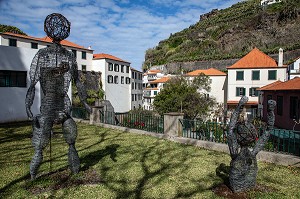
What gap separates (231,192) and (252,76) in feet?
105

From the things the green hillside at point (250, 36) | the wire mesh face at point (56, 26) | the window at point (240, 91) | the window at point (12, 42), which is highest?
the green hillside at point (250, 36)

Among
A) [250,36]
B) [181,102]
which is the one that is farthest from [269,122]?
[250,36]

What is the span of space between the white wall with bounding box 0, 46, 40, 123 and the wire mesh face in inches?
539

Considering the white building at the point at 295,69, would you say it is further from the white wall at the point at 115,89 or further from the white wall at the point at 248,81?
the white wall at the point at 115,89

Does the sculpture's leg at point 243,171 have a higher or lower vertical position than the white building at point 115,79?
lower

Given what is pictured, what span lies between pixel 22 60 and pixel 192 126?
1461 cm

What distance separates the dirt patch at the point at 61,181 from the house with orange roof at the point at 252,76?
30.1m

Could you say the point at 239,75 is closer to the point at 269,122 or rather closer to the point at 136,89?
the point at 136,89

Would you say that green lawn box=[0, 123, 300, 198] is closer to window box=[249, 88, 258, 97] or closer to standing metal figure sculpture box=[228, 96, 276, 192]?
standing metal figure sculpture box=[228, 96, 276, 192]

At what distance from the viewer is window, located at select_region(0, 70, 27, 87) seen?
15817 mm

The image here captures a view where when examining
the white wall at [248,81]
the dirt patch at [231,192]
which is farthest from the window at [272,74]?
the dirt patch at [231,192]

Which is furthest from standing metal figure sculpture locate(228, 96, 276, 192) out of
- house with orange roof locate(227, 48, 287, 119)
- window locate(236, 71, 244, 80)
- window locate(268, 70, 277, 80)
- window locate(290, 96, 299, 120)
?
window locate(236, 71, 244, 80)

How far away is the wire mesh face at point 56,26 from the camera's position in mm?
4840

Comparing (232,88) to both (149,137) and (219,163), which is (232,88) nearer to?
(149,137)
